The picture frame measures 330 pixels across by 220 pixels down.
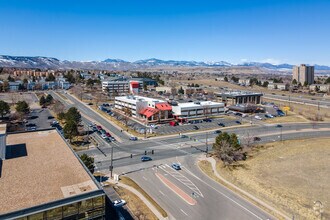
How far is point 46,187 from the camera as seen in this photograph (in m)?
20.7

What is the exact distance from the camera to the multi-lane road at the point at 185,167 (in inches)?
1206

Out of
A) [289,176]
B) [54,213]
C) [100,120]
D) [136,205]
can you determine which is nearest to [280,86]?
[100,120]

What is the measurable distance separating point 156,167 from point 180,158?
6.13 meters

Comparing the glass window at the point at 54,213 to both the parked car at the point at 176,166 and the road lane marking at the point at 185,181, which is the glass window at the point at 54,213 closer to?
the road lane marking at the point at 185,181

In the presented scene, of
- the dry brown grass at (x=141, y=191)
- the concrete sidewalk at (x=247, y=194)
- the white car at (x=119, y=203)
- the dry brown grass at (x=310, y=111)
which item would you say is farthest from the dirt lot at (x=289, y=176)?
the dry brown grass at (x=310, y=111)

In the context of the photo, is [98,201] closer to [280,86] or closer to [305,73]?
[280,86]

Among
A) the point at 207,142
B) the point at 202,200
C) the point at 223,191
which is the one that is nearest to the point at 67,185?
the point at 202,200

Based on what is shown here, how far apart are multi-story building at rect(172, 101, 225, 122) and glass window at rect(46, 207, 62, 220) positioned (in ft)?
191

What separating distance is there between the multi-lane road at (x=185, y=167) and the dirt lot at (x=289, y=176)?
12.5ft

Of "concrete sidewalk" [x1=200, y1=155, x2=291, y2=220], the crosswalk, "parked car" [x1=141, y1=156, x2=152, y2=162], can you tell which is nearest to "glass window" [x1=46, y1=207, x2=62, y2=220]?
the crosswalk

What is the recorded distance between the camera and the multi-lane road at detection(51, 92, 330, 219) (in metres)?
30.6

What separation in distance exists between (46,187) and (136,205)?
42.9ft

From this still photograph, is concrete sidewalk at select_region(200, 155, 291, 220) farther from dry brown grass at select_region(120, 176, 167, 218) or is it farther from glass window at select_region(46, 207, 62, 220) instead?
glass window at select_region(46, 207, 62, 220)

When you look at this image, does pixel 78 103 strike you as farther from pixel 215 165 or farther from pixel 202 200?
pixel 202 200
